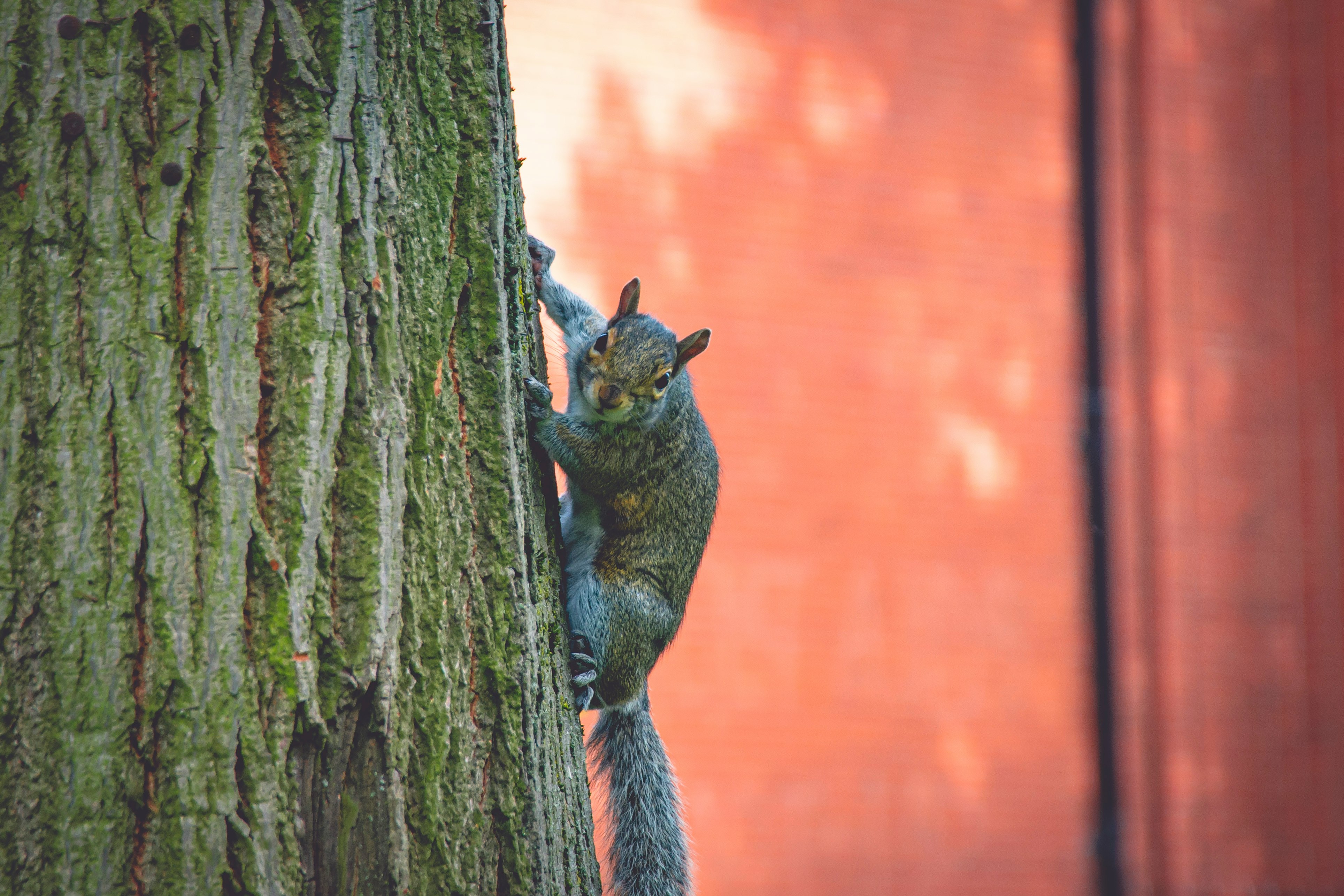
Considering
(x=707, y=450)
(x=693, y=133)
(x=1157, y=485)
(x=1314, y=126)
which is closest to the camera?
(x=707, y=450)

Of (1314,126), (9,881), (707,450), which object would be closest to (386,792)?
(9,881)

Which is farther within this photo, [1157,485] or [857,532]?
[1157,485]

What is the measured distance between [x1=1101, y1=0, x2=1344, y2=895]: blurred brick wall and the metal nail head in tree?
629 centimetres

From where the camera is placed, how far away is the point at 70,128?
154 centimetres

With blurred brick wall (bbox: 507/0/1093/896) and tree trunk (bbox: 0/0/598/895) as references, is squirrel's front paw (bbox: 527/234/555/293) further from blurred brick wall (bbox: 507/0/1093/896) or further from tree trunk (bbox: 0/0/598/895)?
blurred brick wall (bbox: 507/0/1093/896)

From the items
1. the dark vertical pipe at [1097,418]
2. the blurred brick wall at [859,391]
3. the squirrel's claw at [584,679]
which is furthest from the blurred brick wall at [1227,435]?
the squirrel's claw at [584,679]

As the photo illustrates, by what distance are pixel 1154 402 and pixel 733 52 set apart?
3.12 metres

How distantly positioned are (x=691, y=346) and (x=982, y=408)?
454 cm

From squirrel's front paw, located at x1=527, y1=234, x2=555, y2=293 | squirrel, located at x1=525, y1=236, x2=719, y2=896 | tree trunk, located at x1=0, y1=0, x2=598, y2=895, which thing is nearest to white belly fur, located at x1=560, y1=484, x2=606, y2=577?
squirrel, located at x1=525, y1=236, x2=719, y2=896

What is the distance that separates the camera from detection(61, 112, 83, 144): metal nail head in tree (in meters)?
1.54

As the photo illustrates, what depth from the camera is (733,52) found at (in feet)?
22.5

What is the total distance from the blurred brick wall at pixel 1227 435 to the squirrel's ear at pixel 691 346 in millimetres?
4635

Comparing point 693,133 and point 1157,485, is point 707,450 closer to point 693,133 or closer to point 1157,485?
point 693,133

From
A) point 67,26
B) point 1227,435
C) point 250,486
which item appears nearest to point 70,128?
point 67,26
